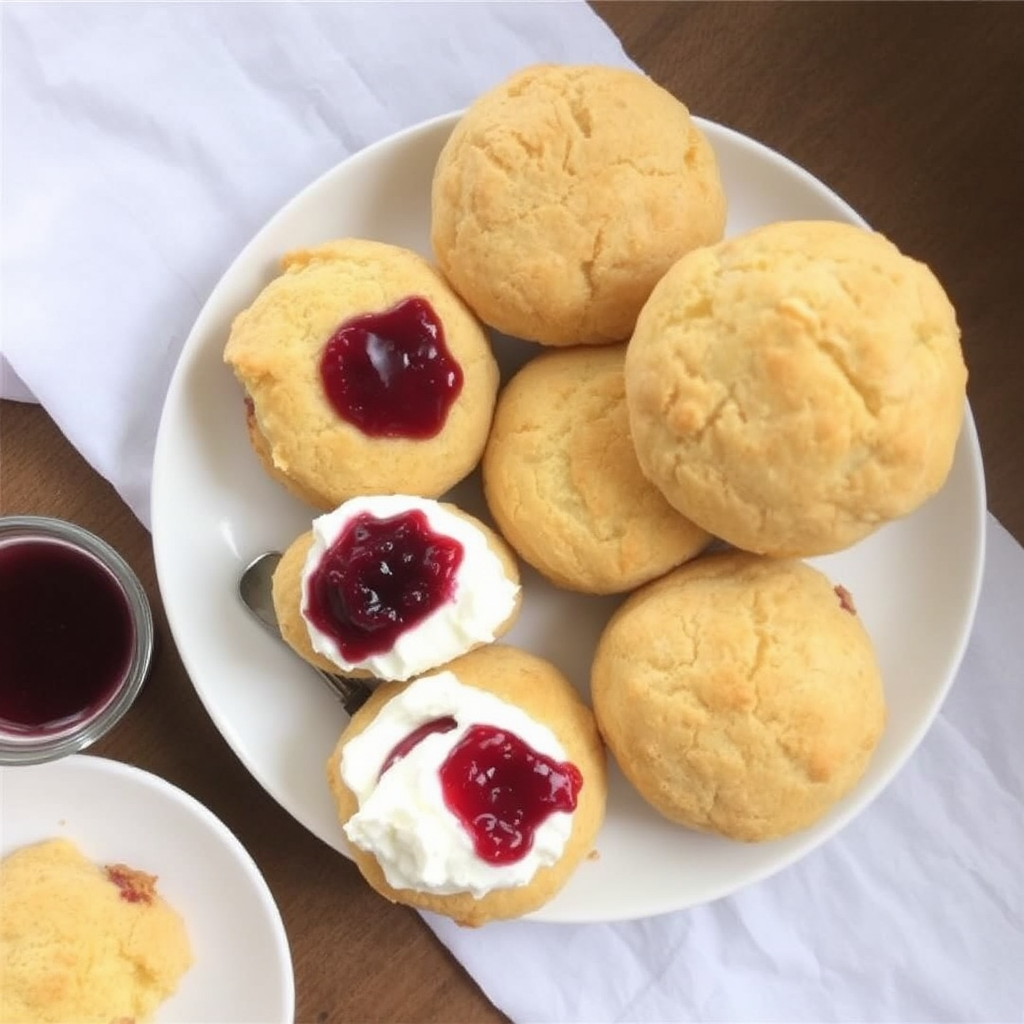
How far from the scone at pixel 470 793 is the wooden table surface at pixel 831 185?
0.28 m

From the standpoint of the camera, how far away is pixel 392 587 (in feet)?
4.15

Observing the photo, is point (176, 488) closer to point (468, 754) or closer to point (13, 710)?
point (13, 710)

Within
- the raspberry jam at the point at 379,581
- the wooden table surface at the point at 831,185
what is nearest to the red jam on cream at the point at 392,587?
the raspberry jam at the point at 379,581

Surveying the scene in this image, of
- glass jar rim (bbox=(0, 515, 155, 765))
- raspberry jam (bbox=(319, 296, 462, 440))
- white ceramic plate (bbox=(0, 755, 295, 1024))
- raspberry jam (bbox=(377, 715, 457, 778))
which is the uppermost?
raspberry jam (bbox=(319, 296, 462, 440))

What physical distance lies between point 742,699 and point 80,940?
0.87m

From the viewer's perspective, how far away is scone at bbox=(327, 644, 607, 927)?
123 cm

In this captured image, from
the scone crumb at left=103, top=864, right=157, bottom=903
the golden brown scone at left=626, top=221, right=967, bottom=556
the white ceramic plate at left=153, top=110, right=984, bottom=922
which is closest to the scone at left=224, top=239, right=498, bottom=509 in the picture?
the white ceramic plate at left=153, top=110, right=984, bottom=922

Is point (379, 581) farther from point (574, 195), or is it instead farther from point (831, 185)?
point (831, 185)

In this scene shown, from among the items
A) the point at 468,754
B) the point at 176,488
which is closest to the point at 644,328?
the point at 468,754

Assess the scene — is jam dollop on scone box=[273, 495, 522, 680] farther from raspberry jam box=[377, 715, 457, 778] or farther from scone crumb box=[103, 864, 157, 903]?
scone crumb box=[103, 864, 157, 903]

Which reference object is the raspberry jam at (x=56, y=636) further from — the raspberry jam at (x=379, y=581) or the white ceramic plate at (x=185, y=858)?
the raspberry jam at (x=379, y=581)

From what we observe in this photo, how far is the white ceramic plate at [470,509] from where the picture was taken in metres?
1.40

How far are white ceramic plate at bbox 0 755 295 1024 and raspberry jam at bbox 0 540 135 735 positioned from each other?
0.24 ft

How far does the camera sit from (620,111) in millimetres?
1264
